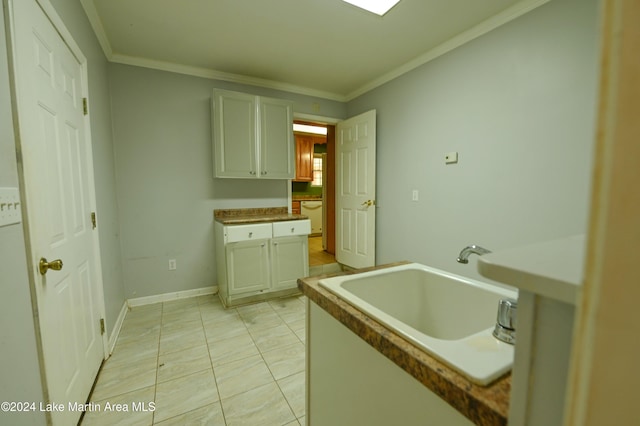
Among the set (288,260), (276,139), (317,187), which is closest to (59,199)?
(288,260)

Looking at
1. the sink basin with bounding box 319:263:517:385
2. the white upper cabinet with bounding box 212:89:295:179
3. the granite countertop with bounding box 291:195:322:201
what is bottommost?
the sink basin with bounding box 319:263:517:385

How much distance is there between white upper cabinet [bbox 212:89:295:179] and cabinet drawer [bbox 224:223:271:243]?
591 mm

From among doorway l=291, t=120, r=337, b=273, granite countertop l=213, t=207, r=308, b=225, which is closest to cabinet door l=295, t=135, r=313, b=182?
doorway l=291, t=120, r=337, b=273

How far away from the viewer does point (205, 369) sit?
1.71 meters

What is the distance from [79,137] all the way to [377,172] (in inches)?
106

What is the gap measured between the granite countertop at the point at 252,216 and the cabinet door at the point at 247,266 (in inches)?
8.6

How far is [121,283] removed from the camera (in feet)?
8.06

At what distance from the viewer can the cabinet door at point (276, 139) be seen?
2.86 metres

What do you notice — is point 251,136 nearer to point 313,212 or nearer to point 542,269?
point 542,269

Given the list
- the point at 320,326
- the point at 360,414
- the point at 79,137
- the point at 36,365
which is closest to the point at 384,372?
the point at 360,414

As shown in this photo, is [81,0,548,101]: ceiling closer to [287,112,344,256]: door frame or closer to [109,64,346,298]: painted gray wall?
[109,64,346,298]: painted gray wall

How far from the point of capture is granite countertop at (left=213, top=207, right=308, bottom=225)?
2592 mm

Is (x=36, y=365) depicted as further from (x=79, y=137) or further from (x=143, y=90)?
(x=143, y=90)

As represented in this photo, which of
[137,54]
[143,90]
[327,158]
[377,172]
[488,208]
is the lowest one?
[488,208]
